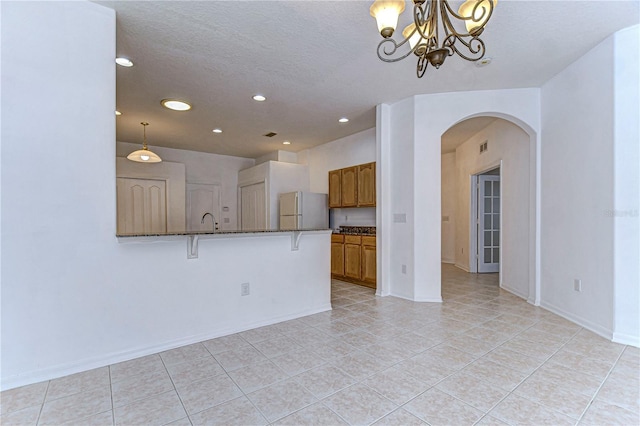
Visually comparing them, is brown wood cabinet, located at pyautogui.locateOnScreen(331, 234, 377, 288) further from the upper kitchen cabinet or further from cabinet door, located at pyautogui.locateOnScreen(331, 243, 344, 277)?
the upper kitchen cabinet

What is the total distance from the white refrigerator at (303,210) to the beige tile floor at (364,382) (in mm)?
2988

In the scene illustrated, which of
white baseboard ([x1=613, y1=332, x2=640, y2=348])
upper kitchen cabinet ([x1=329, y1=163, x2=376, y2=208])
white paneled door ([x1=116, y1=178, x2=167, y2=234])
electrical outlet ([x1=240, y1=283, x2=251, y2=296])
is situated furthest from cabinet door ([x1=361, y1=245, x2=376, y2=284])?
white paneled door ([x1=116, y1=178, x2=167, y2=234])

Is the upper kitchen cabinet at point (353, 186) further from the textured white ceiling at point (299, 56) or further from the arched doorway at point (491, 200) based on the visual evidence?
the arched doorway at point (491, 200)

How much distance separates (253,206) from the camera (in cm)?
719

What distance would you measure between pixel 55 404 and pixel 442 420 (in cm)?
228

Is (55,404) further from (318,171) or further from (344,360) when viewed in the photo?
(318,171)

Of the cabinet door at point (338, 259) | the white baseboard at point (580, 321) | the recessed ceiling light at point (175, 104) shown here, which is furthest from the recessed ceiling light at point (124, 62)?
the white baseboard at point (580, 321)

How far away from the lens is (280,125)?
208 inches

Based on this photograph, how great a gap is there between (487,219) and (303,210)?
3.75m

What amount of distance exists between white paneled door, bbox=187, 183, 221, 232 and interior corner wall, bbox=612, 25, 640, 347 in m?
6.64

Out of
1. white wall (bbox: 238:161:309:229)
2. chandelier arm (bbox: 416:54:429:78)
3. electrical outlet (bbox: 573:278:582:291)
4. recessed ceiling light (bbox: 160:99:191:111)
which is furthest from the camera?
white wall (bbox: 238:161:309:229)

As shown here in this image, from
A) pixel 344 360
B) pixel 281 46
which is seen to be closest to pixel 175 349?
pixel 344 360

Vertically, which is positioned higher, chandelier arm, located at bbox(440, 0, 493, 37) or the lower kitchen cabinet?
chandelier arm, located at bbox(440, 0, 493, 37)

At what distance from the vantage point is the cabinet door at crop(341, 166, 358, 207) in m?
5.51
